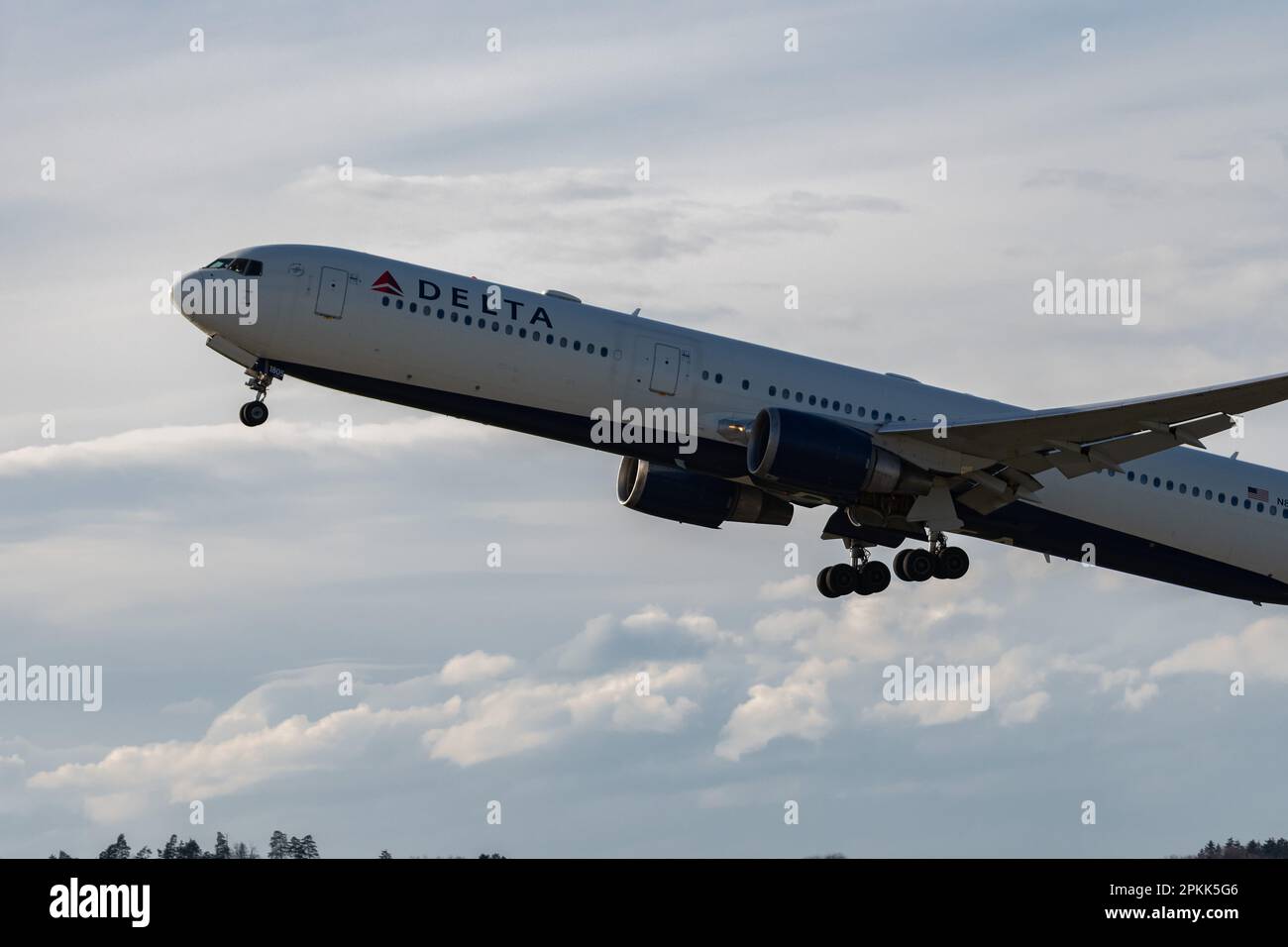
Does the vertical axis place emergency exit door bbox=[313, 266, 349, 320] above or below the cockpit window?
below

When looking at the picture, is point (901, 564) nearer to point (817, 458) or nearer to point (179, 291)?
point (817, 458)

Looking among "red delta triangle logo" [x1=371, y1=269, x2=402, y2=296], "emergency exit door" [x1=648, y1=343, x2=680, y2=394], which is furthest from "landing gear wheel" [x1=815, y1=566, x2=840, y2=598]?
"red delta triangle logo" [x1=371, y1=269, x2=402, y2=296]

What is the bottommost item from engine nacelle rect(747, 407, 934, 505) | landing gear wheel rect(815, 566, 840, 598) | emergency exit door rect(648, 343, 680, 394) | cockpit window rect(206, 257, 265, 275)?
landing gear wheel rect(815, 566, 840, 598)

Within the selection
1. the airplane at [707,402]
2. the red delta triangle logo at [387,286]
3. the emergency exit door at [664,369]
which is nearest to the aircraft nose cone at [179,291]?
the airplane at [707,402]

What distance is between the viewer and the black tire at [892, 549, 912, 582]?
180 ft

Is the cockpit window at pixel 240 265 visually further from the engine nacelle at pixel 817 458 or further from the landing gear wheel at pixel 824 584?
the landing gear wheel at pixel 824 584

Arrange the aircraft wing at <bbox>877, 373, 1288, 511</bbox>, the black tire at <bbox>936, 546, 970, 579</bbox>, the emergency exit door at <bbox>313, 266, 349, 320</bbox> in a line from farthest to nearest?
the black tire at <bbox>936, 546, 970, 579</bbox> → the emergency exit door at <bbox>313, 266, 349, 320</bbox> → the aircraft wing at <bbox>877, 373, 1288, 511</bbox>

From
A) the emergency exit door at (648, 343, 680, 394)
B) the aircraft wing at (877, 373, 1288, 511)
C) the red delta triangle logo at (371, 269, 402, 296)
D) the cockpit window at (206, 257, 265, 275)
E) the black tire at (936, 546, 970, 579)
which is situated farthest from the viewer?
the black tire at (936, 546, 970, 579)

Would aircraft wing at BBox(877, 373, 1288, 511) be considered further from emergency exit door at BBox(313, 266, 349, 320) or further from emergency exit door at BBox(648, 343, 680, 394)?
emergency exit door at BBox(313, 266, 349, 320)
